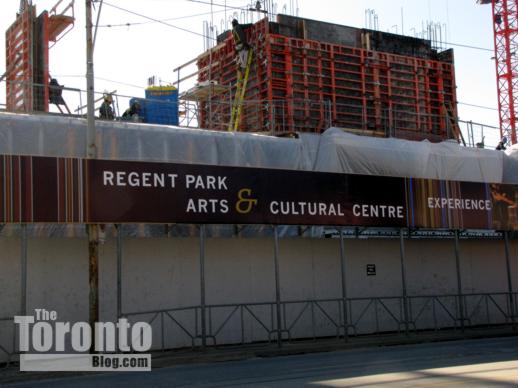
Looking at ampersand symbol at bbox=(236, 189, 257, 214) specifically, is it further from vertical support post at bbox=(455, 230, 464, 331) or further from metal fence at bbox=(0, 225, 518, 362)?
vertical support post at bbox=(455, 230, 464, 331)

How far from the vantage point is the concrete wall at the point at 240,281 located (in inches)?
658

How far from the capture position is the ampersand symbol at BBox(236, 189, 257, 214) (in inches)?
697

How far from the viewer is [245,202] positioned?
58.4 feet

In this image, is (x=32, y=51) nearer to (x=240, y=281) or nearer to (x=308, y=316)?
(x=240, y=281)

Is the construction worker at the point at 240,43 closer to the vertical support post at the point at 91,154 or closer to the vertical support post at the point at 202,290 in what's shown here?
the vertical support post at the point at 202,290

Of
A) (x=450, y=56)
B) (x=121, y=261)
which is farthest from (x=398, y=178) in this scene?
(x=450, y=56)

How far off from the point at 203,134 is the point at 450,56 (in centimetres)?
1786

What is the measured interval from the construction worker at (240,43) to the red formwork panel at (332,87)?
593mm

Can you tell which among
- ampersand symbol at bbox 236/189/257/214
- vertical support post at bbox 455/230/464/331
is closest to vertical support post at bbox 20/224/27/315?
ampersand symbol at bbox 236/189/257/214

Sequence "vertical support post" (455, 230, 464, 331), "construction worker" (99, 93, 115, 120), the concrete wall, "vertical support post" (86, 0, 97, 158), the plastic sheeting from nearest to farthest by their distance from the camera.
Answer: "vertical support post" (86, 0, 97, 158), the plastic sheeting, the concrete wall, "construction worker" (99, 93, 115, 120), "vertical support post" (455, 230, 464, 331)

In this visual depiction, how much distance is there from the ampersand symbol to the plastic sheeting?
1033 mm

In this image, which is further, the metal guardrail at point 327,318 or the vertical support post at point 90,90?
the metal guardrail at point 327,318

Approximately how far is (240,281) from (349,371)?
638 cm

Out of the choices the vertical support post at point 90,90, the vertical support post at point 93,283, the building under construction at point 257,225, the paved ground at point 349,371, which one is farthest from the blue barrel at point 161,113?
the paved ground at point 349,371
